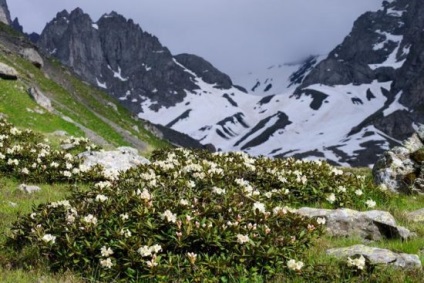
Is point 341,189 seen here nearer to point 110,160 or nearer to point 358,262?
point 358,262

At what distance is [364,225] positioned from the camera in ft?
33.5

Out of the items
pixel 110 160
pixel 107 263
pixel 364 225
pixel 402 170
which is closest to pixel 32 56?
pixel 110 160

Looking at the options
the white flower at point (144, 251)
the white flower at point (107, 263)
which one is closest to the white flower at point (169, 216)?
Result: the white flower at point (144, 251)

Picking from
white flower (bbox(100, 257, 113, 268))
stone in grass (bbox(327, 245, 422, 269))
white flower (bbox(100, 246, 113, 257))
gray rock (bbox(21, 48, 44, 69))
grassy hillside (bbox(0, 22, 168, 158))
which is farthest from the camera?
gray rock (bbox(21, 48, 44, 69))

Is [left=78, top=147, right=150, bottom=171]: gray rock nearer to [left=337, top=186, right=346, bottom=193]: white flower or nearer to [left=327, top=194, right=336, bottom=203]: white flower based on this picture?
[left=337, top=186, right=346, bottom=193]: white flower

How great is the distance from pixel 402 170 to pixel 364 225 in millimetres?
8011

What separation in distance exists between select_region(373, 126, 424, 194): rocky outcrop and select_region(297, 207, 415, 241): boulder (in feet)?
21.4

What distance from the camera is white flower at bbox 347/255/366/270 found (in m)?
7.15

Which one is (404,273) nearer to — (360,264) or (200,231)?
(360,264)

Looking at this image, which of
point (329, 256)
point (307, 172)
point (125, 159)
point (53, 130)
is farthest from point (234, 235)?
point (53, 130)

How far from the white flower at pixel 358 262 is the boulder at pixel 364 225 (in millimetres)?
2675

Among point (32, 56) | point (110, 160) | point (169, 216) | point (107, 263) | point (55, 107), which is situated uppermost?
point (32, 56)

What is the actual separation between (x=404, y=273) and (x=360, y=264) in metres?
0.71

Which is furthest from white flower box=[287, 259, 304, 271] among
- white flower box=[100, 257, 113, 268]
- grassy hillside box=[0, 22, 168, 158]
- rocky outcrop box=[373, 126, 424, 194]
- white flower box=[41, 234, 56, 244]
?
grassy hillside box=[0, 22, 168, 158]
